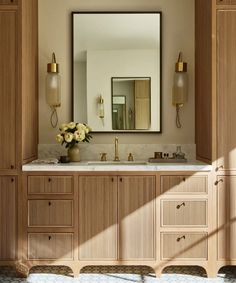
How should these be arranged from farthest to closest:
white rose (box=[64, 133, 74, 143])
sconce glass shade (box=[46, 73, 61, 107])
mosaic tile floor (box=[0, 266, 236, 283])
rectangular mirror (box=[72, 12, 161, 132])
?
1. rectangular mirror (box=[72, 12, 161, 132])
2. sconce glass shade (box=[46, 73, 61, 107])
3. white rose (box=[64, 133, 74, 143])
4. mosaic tile floor (box=[0, 266, 236, 283])

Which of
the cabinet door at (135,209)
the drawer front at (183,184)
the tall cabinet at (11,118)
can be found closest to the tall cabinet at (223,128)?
the drawer front at (183,184)

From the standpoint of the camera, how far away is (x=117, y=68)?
13.0ft

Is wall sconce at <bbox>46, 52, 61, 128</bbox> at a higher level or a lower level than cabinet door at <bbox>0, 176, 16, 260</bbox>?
higher

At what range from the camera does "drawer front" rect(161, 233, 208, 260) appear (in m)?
3.34

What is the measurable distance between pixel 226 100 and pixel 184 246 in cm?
118

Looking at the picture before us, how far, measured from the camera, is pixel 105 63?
3.96 m

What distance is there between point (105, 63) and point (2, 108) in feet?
3.57

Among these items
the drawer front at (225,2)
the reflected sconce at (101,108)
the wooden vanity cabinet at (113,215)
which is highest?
the drawer front at (225,2)

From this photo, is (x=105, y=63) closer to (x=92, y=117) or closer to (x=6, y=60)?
(x=92, y=117)

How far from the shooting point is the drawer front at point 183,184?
10.9ft

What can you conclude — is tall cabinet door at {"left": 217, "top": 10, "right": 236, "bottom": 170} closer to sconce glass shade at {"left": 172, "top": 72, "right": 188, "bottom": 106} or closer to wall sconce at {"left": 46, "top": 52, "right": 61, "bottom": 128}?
sconce glass shade at {"left": 172, "top": 72, "right": 188, "bottom": 106}

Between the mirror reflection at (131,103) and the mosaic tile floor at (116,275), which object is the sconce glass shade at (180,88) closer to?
the mirror reflection at (131,103)

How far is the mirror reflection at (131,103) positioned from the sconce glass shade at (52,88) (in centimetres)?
51

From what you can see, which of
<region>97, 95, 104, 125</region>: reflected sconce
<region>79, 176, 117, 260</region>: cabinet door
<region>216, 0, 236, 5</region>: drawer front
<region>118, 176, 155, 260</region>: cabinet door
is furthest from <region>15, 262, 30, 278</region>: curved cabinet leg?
<region>216, 0, 236, 5</region>: drawer front
